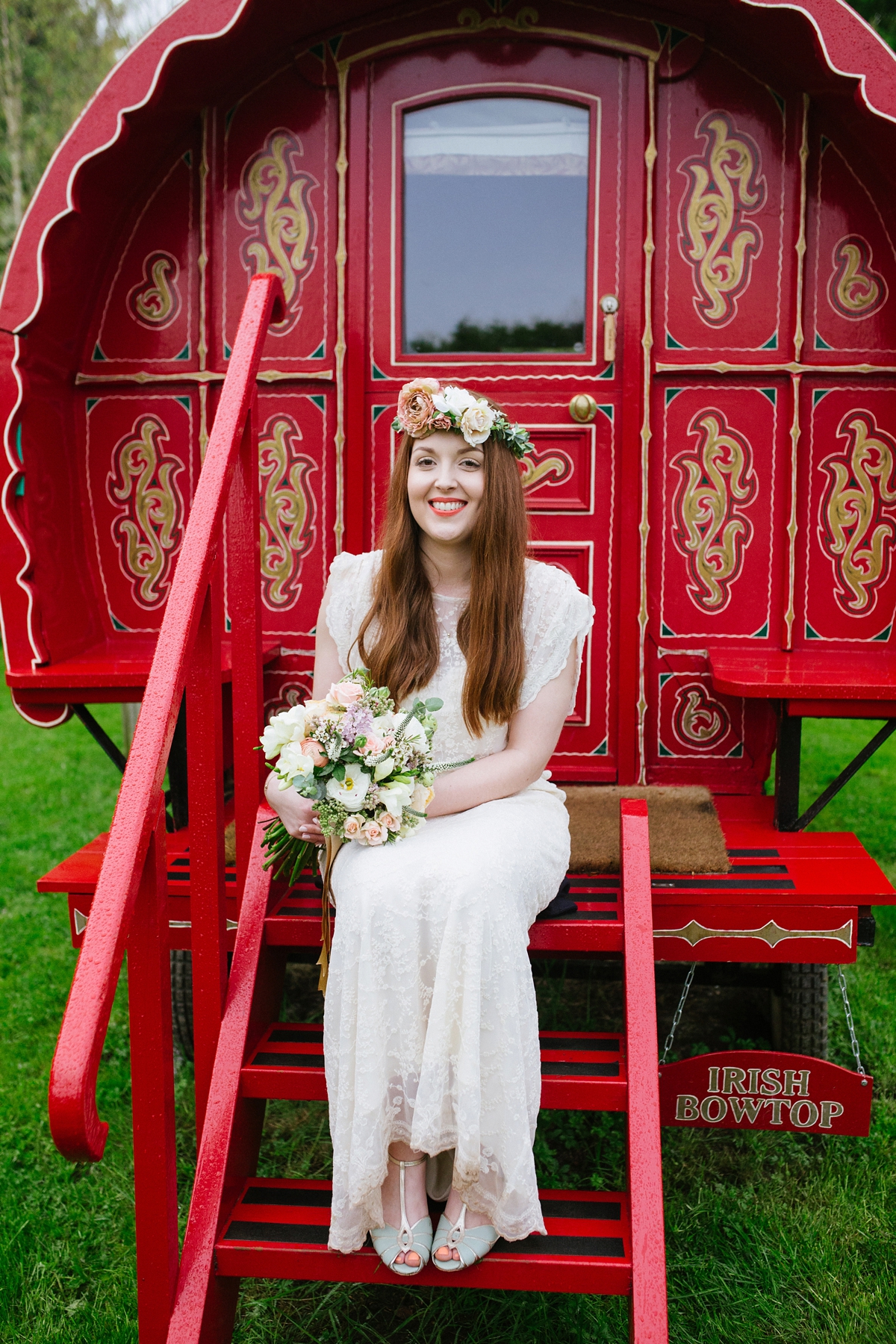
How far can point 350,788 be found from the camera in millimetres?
2135

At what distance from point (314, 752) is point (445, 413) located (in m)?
0.89

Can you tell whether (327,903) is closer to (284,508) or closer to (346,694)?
(346,694)

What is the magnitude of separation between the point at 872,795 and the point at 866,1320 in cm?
435

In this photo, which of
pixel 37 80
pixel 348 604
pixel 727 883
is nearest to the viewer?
pixel 348 604

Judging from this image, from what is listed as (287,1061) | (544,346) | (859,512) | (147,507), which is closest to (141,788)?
(287,1061)

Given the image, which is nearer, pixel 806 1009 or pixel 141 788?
pixel 141 788

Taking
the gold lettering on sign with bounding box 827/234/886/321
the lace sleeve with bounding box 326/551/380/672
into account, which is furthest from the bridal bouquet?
the gold lettering on sign with bounding box 827/234/886/321

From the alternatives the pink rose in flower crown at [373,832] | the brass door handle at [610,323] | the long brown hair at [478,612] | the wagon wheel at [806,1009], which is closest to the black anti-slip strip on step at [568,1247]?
the pink rose in flower crown at [373,832]

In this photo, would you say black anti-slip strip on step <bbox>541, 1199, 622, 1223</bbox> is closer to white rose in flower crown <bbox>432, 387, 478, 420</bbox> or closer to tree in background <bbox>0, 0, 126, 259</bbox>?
white rose in flower crown <bbox>432, 387, 478, 420</bbox>

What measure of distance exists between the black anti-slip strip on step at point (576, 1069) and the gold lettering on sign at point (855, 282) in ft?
8.21

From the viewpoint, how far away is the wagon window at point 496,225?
3469mm


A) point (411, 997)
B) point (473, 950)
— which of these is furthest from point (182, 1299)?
point (473, 950)

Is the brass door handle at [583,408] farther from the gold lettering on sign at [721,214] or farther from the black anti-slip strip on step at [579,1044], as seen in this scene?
the black anti-slip strip on step at [579,1044]

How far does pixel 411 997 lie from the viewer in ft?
6.64
